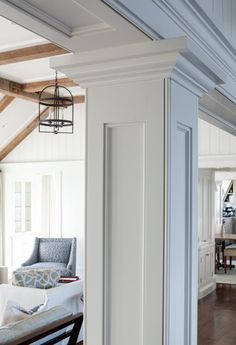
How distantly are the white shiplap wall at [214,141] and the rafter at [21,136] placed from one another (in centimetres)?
316

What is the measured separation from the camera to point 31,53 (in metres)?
5.65

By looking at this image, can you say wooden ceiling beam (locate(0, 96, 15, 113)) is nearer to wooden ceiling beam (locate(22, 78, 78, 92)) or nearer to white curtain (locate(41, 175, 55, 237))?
wooden ceiling beam (locate(22, 78, 78, 92))

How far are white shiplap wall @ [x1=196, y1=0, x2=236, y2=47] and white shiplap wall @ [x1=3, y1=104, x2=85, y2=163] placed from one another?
634cm

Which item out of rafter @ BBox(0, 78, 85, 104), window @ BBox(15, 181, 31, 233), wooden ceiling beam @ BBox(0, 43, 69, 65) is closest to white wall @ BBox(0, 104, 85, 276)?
window @ BBox(15, 181, 31, 233)

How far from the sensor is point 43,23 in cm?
116

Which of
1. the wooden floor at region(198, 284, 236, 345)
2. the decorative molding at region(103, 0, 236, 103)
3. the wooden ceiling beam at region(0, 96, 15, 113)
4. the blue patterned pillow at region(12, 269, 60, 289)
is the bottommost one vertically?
the wooden floor at region(198, 284, 236, 345)

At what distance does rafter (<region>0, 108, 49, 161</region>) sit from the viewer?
8.95 metres

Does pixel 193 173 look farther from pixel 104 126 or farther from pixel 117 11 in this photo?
pixel 117 11

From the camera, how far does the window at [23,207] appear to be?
960 cm

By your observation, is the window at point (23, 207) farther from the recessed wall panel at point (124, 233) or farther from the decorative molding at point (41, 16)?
the decorative molding at point (41, 16)

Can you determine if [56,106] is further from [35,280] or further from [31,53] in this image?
[35,280]

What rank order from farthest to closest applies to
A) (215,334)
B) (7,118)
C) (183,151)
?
(7,118)
(215,334)
(183,151)

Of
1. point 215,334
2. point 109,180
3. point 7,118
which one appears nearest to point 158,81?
point 109,180

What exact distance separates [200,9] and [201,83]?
37cm
